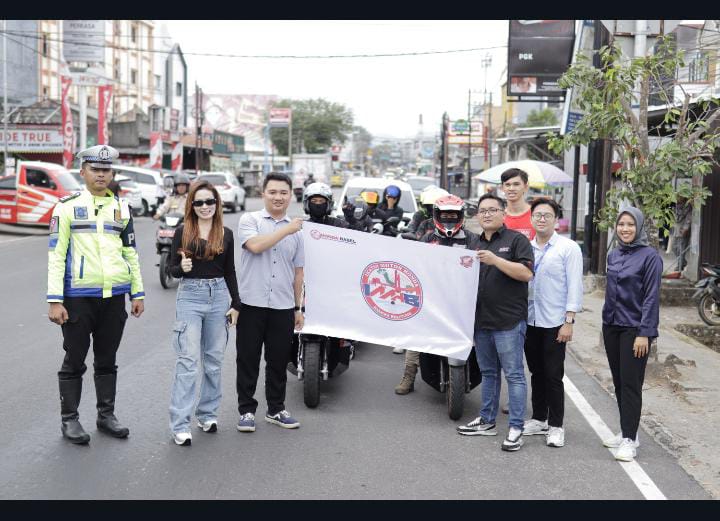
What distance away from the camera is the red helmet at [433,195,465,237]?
6933mm

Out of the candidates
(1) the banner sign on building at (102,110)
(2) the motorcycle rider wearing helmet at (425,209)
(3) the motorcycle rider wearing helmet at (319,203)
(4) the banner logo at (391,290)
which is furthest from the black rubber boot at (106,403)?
(1) the banner sign on building at (102,110)

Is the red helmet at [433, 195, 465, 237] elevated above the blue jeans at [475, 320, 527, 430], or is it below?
above

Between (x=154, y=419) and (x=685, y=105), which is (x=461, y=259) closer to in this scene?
(x=154, y=419)

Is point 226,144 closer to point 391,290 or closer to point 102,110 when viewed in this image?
point 102,110

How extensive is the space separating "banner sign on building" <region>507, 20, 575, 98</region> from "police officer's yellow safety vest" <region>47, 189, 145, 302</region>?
18726 millimetres

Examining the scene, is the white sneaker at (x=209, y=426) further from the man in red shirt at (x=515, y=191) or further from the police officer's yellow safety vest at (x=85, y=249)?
the man in red shirt at (x=515, y=191)

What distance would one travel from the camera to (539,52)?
2325 cm

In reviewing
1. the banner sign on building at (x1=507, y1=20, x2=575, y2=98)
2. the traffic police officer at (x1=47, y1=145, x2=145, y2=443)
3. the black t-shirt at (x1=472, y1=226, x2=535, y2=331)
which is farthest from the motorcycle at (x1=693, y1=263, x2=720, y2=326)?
the banner sign on building at (x1=507, y1=20, x2=575, y2=98)

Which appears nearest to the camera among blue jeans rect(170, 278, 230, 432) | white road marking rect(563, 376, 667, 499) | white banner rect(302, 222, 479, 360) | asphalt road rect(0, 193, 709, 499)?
asphalt road rect(0, 193, 709, 499)

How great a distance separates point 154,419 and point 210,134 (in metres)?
62.1

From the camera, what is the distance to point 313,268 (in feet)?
23.5

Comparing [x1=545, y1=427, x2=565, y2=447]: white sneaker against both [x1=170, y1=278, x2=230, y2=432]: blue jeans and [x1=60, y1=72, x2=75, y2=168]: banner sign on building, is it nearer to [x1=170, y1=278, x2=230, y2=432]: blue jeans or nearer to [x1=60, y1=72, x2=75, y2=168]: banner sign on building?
[x1=170, y1=278, x2=230, y2=432]: blue jeans

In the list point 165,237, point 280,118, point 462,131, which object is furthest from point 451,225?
Answer: point 280,118

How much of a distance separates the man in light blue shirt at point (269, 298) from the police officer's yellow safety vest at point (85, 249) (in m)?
0.92
